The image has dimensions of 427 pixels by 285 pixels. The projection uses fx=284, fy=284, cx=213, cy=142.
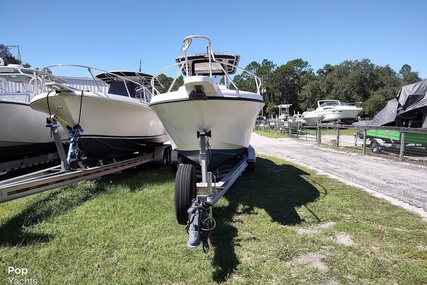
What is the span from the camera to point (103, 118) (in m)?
6.36

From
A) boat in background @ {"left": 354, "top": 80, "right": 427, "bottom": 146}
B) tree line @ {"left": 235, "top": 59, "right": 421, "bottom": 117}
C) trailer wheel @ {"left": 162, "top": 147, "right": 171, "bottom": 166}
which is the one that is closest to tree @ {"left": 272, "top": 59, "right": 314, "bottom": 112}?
tree line @ {"left": 235, "top": 59, "right": 421, "bottom": 117}

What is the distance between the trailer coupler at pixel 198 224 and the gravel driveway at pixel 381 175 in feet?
10.7

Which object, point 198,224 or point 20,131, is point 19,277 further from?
point 20,131

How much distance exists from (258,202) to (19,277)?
138 inches

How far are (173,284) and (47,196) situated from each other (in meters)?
3.85

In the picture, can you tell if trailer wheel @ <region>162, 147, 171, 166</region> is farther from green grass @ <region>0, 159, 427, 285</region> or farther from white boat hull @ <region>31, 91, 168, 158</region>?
green grass @ <region>0, 159, 427, 285</region>

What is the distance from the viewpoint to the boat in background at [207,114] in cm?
429

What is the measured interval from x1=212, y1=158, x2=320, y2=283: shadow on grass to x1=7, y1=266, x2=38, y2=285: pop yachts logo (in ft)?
5.92

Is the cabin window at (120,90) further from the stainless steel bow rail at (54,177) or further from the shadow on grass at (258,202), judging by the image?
the shadow on grass at (258,202)

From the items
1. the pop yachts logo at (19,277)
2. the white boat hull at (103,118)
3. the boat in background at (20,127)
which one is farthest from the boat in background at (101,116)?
the pop yachts logo at (19,277)

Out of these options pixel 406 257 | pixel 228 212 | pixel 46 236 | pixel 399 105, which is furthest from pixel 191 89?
pixel 399 105

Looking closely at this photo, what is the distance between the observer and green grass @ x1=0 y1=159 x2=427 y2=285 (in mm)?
2824

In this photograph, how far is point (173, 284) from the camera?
2.68 meters

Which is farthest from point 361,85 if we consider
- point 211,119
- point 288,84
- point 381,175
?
point 211,119
